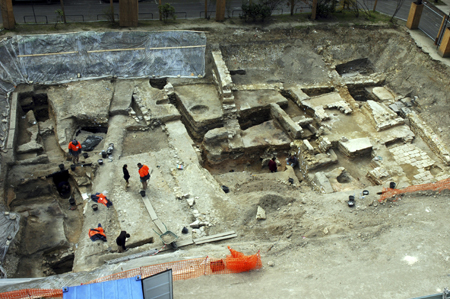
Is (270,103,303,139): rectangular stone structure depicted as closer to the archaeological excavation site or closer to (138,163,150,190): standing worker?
the archaeological excavation site

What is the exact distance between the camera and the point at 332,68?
1681cm

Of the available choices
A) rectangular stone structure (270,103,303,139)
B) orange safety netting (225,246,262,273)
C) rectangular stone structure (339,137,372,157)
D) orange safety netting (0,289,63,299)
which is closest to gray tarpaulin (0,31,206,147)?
rectangular stone structure (270,103,303,139)

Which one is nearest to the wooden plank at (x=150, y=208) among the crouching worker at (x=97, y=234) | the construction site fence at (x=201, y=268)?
the crouching worker at (x=97, y=234)

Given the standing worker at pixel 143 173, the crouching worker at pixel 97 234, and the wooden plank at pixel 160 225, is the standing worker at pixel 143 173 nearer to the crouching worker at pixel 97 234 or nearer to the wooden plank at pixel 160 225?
the wooden plank at pixel 160 225

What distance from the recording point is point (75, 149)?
11.7 metres

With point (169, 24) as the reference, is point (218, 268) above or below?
below

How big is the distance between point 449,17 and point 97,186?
1548 centimetres

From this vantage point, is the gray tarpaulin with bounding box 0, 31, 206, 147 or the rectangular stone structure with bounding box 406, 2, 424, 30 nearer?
the gray tarpaulin with bounding box 0, 31, 206, 147

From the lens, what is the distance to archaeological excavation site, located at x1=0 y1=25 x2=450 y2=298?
26.7 feet

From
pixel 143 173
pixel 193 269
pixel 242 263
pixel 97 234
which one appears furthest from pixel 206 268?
pixel 143 173

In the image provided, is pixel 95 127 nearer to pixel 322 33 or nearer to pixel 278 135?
pixel 278 135

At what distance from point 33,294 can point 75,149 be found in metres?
5.67

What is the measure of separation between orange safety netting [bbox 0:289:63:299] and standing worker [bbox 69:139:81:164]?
5415 mm

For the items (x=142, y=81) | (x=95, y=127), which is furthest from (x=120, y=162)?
(x=142, y=81)
